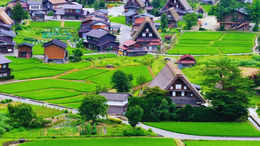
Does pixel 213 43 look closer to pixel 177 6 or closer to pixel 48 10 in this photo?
pixel 177 6

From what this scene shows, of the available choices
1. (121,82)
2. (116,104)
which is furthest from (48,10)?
(116,104)

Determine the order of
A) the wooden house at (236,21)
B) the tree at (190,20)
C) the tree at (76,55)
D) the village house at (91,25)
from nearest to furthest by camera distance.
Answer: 1. the tree at (76,55)
2. the village house at (91,25)
3. the wooden house at (236,21)
4. the tree at (190,20)

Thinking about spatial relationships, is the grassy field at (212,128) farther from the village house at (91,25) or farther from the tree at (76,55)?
the village house at (91,25)

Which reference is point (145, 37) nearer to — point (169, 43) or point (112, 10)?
point (169, 43)

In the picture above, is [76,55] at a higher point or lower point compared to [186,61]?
higher

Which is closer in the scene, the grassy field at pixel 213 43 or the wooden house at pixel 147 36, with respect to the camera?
the grassy field at pixel 213 43

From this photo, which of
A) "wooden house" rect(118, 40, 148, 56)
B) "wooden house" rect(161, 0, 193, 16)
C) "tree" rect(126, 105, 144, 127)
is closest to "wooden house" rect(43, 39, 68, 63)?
"wooden house" rect(118, 40, 148, 56)

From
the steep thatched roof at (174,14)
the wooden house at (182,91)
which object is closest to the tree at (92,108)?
the wooden house at (182,91)

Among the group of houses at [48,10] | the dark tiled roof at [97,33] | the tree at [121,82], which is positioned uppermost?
the group of houses at [48,10]
